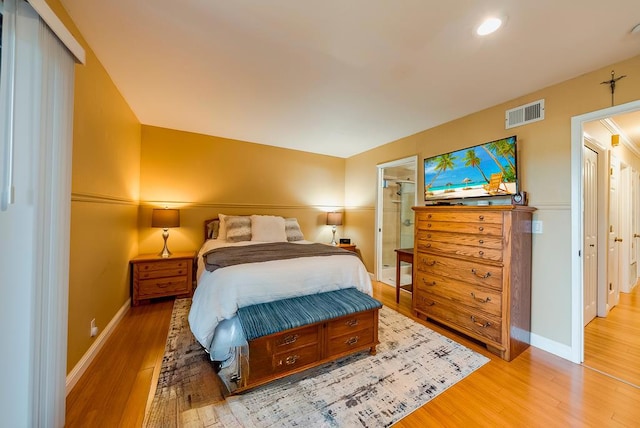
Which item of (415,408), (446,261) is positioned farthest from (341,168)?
(415,408)

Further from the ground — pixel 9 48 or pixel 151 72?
pixel 151 72

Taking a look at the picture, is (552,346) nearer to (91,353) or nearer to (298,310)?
(298,310)

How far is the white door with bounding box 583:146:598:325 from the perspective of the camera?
8.14 ft

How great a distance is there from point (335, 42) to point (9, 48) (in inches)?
67.0

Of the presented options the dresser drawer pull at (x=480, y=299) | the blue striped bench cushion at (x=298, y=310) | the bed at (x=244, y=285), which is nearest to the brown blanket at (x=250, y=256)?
the bed at (x=244, y=285)

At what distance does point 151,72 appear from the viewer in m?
2.12

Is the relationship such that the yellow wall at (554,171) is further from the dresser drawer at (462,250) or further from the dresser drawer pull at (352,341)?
the dresser drawer pull at (352,341)

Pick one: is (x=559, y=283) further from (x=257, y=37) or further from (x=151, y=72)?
(x=151, y=72)

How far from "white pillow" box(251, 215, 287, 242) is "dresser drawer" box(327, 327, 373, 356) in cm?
193

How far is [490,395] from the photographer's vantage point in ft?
5.22

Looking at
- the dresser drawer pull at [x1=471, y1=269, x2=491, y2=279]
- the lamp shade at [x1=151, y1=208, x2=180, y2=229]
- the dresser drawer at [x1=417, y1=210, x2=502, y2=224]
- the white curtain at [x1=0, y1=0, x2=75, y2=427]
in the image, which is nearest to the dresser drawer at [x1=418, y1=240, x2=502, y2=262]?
the dresser drawer pull at [x1=471, y1=269, x2=491, y2=279]

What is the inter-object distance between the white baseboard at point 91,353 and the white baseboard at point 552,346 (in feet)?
12.3

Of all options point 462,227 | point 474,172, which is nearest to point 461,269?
point 462,227

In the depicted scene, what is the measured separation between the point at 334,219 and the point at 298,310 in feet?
9.53
